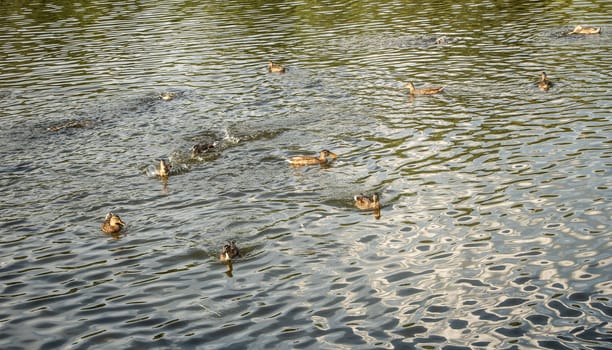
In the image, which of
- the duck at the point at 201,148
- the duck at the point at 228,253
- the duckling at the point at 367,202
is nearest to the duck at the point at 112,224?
the duck at the point at 228,253

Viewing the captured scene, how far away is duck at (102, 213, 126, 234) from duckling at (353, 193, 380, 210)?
5.50 metres

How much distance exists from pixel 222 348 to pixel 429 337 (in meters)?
3.51

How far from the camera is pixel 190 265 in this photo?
16.7 meters

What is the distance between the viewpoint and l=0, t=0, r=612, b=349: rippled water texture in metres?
14.4

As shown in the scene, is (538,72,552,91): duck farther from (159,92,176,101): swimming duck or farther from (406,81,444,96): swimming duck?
(159,92,176,101): swimming duck

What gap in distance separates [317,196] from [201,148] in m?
4.60

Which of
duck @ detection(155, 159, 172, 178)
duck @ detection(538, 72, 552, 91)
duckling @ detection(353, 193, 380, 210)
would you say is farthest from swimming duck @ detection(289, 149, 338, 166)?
duck @ detection(538, 72, 552, 91)

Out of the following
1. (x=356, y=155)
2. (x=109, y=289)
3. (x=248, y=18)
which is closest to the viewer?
(x=109, y=289)

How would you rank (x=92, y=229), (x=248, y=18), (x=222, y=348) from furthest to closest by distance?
(x=248, y=18)
(x=92, y=229)
(x=222, y=348)

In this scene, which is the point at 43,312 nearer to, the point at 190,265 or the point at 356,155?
the point at 190,265

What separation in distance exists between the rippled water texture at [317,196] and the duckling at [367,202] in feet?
0.59

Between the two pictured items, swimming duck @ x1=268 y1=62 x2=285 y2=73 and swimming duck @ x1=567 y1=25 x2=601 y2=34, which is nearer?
swimming duck @ x1=268 y1=62 x2=285 y2=73

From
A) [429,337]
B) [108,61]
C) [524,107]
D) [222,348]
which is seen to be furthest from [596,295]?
[108,61]

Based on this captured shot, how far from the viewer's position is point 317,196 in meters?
20.0
